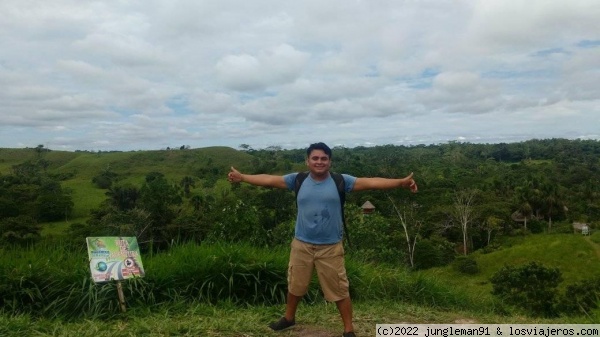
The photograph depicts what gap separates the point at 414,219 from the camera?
127ft

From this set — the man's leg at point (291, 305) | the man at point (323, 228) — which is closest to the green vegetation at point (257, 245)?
the man's leg at point (291, 305)

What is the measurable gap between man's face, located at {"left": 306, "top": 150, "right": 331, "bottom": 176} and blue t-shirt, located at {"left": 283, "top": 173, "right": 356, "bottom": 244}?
0.09 metres

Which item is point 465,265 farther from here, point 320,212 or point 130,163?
point 130,163

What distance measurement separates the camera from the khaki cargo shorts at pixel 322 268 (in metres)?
4.08

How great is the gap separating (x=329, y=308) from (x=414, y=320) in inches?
32.7

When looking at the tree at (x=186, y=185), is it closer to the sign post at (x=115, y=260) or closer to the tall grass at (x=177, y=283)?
the tall grass at (x=177, y=283)

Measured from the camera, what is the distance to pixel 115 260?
15.6 ft

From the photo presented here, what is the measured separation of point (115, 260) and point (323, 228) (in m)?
2.00

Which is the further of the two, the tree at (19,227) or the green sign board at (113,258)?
the tree at (19,227)

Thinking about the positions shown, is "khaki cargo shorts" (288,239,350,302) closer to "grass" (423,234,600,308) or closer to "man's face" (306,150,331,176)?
"man's face" (306,150,331,176)


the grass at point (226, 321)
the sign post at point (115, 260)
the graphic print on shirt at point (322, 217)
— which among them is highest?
the graphic print on shirt at point (322, 217)

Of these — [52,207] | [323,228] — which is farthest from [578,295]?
[52,207]

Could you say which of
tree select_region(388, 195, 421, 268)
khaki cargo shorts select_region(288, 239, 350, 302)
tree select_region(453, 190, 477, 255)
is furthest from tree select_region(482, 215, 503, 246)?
khaki cargo shorts select_region(288, 239, 350, 302)

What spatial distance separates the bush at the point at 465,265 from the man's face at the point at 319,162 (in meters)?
32.7
